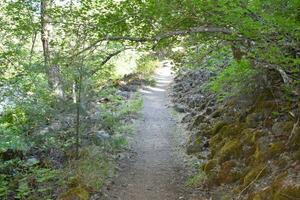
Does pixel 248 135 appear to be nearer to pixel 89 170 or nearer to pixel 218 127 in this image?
pixel 218 127

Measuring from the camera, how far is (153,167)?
9398mm

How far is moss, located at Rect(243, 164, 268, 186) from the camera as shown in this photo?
653 centimetres

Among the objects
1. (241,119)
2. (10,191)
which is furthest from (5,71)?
(241,119)

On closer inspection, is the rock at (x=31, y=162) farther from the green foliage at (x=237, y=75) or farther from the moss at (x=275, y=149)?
the moss at (x=275, y=149)

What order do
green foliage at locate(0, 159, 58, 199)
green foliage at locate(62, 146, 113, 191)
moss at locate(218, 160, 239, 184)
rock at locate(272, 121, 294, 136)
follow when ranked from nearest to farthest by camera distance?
rock at locate(272, 121, 294, 136), moss at locate(218, 160, 239, 184), green foliage at locate(0, 159, 58, 199), green foliage at locate(62, 146, 113, 191)

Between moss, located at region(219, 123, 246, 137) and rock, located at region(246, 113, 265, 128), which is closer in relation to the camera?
rock, located at region(246, 113, 265, 128)

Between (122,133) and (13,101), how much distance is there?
3.71 m

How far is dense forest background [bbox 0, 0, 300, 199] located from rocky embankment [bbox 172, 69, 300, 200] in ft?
0.18

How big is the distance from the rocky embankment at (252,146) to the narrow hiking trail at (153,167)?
61 centimetres

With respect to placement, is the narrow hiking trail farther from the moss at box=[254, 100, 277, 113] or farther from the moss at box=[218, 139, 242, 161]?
the moss at box=[254, 100, 277, 113]

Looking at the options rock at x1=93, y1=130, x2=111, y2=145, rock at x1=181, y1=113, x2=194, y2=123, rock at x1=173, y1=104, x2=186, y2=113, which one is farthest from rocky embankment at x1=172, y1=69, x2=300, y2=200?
rock at x1=173, y1=104, x2=186, y2=113

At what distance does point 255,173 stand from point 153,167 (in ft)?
10.7

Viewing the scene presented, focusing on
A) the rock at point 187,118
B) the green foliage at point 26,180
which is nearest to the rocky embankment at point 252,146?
the rock at point 187,118

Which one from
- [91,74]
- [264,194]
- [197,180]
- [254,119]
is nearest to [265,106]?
[254,119]
